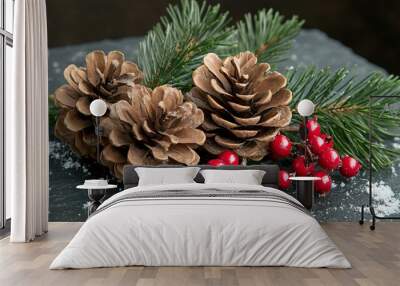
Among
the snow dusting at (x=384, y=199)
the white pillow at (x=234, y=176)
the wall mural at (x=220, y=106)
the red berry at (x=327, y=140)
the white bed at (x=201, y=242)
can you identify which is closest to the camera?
the white bed at (x=201, y=242)

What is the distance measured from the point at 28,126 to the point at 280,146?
2.08 meters

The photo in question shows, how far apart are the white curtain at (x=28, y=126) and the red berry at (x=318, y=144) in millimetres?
2226

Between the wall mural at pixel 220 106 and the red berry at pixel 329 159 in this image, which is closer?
A: the wall mural at pixel 220 106

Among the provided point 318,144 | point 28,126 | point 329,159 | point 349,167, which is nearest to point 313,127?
point 318,144

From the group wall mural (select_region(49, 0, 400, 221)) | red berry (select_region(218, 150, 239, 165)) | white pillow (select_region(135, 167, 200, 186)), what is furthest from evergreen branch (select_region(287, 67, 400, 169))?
white pillow (select_region(135, 167, 200, 186))

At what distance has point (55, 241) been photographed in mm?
5066

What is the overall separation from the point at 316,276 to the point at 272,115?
2.20 meters

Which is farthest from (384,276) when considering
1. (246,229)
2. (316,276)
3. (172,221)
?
(172,221)

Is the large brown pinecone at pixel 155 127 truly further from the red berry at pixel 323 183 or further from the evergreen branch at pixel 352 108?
the red berry at pixel 323 183

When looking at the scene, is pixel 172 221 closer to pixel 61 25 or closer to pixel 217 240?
pixel 217 240

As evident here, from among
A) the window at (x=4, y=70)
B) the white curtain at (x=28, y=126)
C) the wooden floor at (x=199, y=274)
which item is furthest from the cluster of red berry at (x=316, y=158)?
the window at (x=4, y=70)

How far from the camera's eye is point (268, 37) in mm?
5977

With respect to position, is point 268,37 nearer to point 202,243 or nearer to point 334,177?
point 334,177

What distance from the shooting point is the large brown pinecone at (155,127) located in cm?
548
